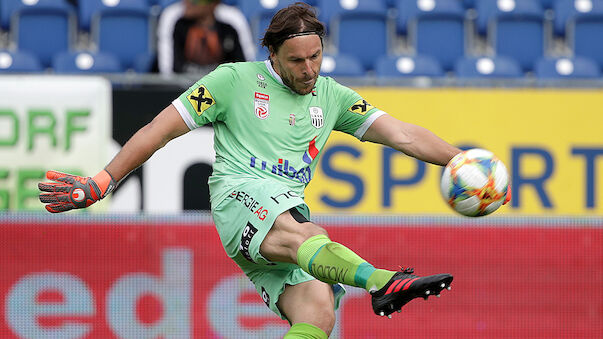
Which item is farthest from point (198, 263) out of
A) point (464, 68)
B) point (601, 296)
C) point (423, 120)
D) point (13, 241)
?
point (464, 68)

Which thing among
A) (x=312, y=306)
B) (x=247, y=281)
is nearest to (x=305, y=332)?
(x=312, y=306)

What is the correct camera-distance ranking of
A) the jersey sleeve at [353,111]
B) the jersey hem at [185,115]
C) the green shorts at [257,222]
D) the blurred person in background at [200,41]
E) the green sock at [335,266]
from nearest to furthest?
the green sock at [335,266] < the green shorts at [257,222] < the jersey hem at [185,115] < the jersey sleeve at [353,111] < the blurred person in background at [200,41]

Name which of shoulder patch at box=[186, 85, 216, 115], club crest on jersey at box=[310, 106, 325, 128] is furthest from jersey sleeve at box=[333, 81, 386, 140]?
shoulder patch at box=[186, 85, 216, 115]

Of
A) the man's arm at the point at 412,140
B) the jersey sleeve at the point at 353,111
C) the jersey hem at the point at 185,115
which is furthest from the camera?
the jersey sleeve at the point at 353,111

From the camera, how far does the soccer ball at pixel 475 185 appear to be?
4348mm

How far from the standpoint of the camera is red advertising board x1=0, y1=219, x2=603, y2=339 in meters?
6.48

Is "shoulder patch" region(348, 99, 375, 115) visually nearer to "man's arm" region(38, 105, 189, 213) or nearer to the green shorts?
the green shorts

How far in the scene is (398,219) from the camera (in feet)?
21.7

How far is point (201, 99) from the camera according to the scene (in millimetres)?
4523

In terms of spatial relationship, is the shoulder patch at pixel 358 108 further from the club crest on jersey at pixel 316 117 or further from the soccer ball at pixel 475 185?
the soccer ball at pixel 475 185

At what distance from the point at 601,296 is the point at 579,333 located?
1.00 feet

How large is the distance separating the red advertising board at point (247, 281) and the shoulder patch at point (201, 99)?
2211 millimetres

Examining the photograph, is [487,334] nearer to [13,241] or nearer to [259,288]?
[259,288]

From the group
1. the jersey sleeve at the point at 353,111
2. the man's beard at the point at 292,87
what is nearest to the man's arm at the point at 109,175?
the man's beard at the point at 292,87
